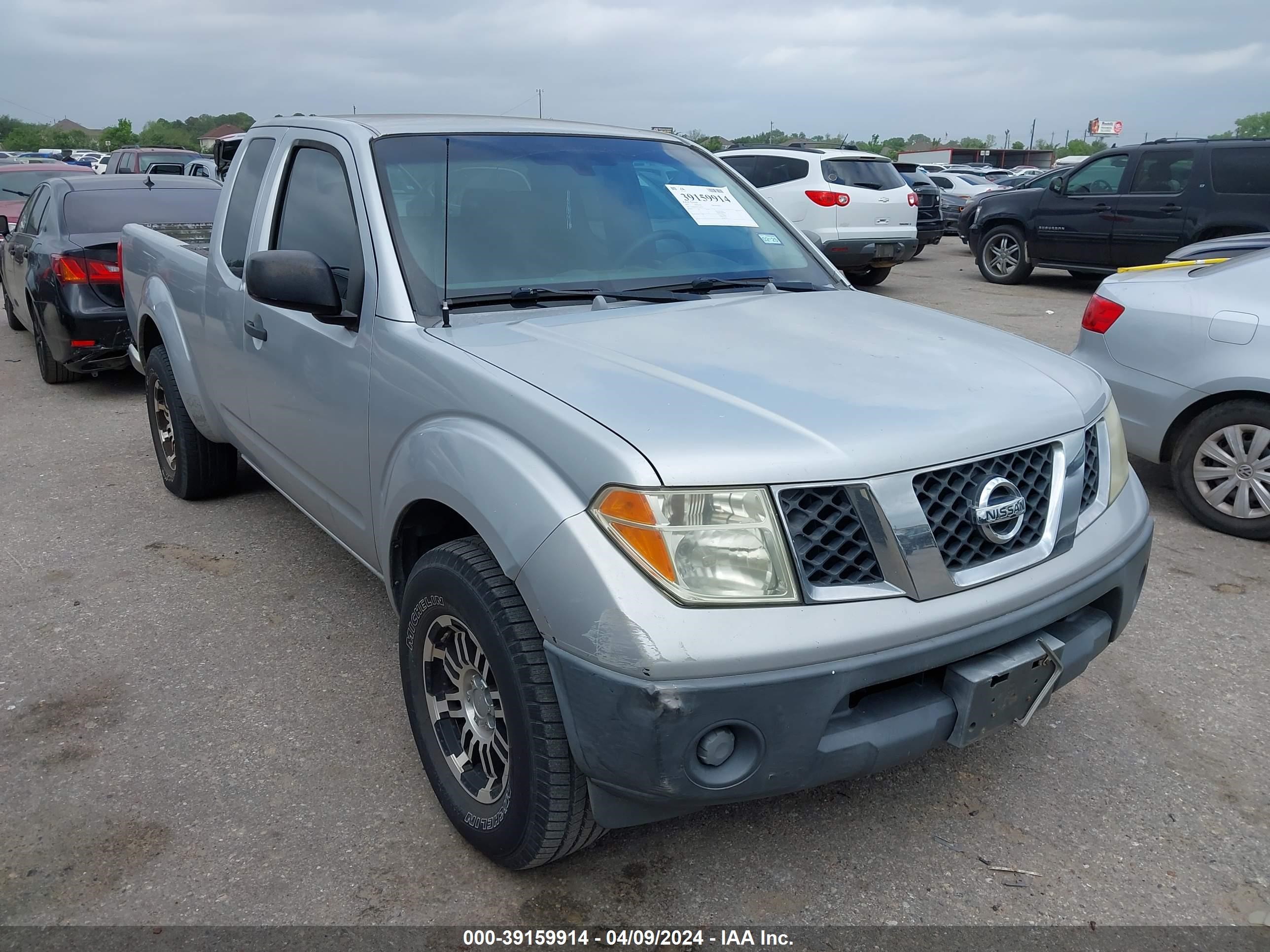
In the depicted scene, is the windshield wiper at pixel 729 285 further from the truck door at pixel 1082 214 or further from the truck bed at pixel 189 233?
the truck door at pixel 1082 214

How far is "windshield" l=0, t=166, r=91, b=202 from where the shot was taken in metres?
13.6

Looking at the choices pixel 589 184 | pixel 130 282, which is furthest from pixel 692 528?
pixel 130 282

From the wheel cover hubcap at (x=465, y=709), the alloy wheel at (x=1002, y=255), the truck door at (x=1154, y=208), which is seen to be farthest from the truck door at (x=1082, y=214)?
the wheel cover hubcap at (x=465, y=709)

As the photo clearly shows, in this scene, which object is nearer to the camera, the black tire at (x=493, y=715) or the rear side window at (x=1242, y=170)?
the black tire at (x=493, y=715)

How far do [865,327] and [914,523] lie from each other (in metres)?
0.96

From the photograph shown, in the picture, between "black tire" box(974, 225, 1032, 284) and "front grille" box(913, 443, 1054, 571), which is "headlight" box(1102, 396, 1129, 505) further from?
"black tire" box(974, 225, 1032, 284)

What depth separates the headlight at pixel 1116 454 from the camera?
8.78 feet

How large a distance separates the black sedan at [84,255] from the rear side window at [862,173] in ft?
Answer: 24.0

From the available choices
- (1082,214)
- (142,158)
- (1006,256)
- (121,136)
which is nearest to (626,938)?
(1082,214)

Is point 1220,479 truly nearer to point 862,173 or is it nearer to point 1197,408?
point 1197,408

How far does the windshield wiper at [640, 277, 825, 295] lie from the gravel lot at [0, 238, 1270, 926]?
155 centimetres

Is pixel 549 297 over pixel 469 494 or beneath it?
over

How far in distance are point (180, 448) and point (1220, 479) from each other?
4955 mm

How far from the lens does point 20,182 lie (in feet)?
45.9
